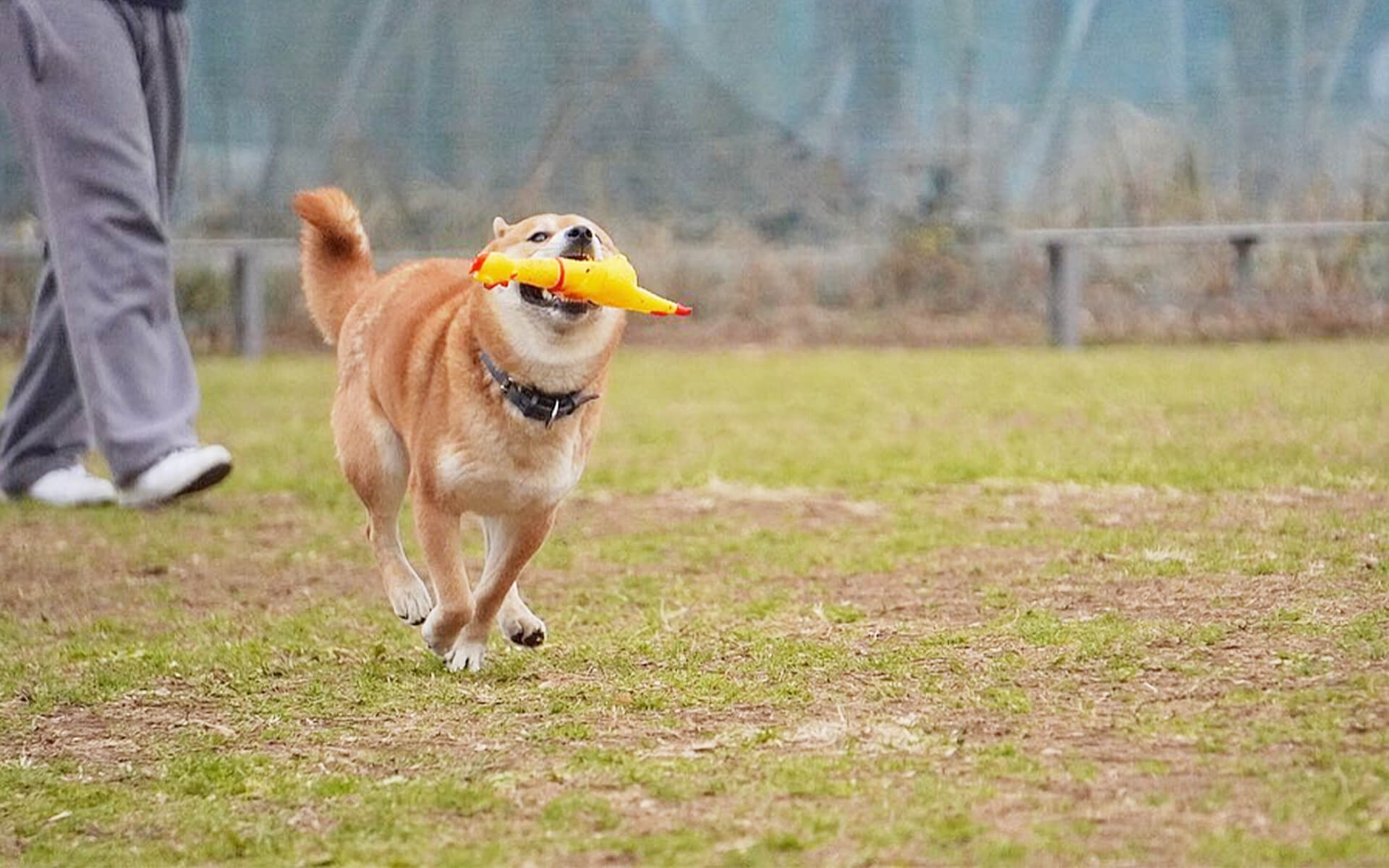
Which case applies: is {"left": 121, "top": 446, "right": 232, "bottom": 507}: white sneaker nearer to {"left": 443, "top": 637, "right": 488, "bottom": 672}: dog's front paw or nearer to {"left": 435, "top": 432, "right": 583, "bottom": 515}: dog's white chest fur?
{"left": 443, "top": 637, "right": 488, "bottom": 672}: dog's front paw

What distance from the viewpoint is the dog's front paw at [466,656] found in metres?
4.62

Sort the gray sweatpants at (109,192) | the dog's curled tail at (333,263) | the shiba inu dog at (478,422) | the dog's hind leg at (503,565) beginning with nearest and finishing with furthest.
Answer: the shiba inu dog at (478,422) → the dog's hind leg at (503,565) → the dog's curled tail at (333,263) → the gray sweatpants at (109,192)

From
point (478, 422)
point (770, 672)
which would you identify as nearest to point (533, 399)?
point (478, 422)

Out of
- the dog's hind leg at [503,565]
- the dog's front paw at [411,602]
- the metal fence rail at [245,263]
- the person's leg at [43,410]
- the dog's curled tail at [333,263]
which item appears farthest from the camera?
the metal fence rail at [245,263]

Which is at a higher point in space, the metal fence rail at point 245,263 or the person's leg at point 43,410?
the person's leg at point 43,410

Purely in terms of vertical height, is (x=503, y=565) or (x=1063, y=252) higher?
(x=503, y=565)

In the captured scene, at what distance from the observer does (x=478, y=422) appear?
4445mm

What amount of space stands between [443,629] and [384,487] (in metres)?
0.56

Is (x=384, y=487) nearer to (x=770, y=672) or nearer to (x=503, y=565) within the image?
(x=503, y=565)

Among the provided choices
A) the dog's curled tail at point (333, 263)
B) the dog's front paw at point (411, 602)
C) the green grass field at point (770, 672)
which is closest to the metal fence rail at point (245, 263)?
the green grass field at point (770, 672)

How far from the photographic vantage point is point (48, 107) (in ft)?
21.7

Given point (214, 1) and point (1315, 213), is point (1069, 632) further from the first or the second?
point (214, 1)

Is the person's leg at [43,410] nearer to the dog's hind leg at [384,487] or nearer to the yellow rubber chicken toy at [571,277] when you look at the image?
the dog's hind leg at [384,487]

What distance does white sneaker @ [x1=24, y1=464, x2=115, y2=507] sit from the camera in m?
7.44
